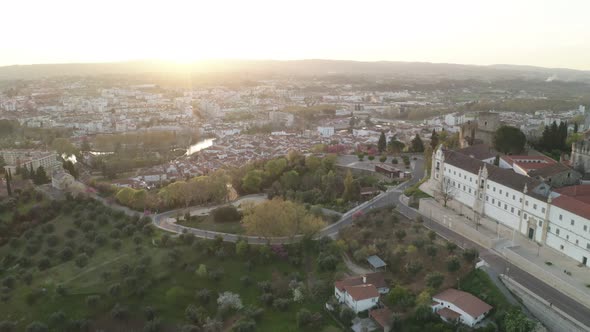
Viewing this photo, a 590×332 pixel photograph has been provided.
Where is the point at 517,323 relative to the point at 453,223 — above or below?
below

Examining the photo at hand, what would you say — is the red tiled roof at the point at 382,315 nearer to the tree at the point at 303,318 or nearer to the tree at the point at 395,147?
the tree at the point at 303,318

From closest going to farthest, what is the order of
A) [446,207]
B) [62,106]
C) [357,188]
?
1. [446,207]
2. [357,188]
3. [62,106]

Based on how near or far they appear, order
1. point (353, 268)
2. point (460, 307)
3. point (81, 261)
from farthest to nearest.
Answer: point (81, 261) → point (353, 268) → point (460, 307)

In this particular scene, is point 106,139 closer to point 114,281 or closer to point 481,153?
point 114,281

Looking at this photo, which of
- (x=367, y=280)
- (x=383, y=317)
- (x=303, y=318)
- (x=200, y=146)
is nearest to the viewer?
(x=383, y=317)

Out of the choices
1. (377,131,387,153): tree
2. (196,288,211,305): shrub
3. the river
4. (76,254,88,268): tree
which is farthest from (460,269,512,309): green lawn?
the river

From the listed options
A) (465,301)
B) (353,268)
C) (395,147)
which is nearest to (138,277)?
(353,268)

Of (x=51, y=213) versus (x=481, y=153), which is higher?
(x=481, y=153)

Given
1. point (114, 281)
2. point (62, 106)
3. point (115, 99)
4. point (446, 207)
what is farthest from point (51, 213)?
point (115, 99)

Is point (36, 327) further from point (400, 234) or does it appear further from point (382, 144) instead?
point (382, 144)
